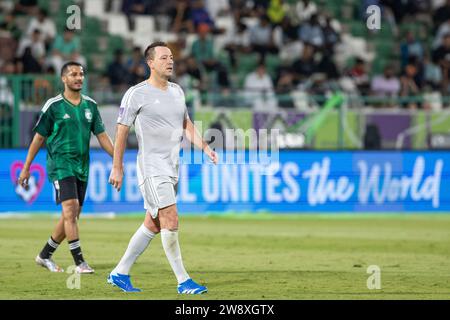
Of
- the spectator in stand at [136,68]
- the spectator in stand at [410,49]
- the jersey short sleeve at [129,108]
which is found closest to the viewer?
the jersey short sleeve at [129,108]

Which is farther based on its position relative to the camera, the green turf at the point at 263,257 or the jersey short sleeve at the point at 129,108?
the green turf at the point at 263,257

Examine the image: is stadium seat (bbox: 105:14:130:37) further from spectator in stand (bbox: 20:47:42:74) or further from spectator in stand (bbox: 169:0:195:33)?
spectator in stand (bbox: 20:47:42:74)

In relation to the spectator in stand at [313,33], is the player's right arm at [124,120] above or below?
below

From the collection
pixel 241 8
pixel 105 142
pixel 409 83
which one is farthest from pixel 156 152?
pixel 241 8

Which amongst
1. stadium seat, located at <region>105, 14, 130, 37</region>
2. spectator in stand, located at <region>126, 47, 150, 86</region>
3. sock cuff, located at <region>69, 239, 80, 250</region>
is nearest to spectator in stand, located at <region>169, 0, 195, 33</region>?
stadium seat, located at <region>105, 14, 130, 37</region>

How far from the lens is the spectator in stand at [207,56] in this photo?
2665 cm

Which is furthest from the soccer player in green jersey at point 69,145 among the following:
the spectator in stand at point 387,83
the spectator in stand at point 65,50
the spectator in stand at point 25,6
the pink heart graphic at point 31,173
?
the spectator in stand at point 387,83

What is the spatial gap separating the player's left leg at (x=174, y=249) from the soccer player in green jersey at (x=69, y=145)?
2218 mm

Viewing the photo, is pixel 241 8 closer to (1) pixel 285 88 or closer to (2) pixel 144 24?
(2) pixel 144 24

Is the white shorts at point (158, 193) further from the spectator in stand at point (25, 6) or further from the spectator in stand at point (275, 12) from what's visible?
the spectator in stand at point (275, 12)

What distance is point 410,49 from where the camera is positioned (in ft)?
96.7

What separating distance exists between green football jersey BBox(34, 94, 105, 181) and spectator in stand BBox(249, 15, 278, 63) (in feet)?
50.2
